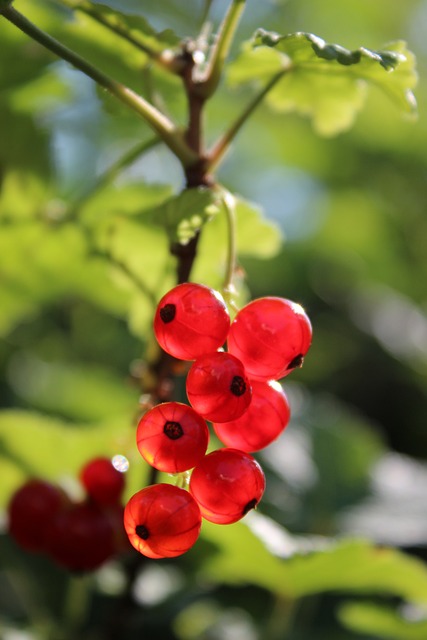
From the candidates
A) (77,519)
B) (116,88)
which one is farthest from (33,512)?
(116,88)

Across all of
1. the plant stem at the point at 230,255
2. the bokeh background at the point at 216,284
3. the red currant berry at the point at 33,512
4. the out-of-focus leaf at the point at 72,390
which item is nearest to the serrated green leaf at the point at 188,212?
the plant stem at the point at 230,255

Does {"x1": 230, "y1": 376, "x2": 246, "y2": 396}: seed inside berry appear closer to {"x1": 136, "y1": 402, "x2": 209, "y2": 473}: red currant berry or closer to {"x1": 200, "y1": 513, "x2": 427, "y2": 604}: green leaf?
{"x1": 136, "y1": 402, "x2": 209, "y2": 473}: red currant berry

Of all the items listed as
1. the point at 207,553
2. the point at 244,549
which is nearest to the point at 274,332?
the point at 244,549

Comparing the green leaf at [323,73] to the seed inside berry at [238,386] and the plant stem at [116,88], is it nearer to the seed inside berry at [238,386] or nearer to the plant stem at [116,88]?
the plant stem at [116,88]

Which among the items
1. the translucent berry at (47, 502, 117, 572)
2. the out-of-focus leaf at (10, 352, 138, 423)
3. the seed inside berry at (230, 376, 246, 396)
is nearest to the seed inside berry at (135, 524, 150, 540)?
the seed inside berry at (230, 376, 246, 396)

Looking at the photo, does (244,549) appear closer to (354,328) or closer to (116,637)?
(116,637)
